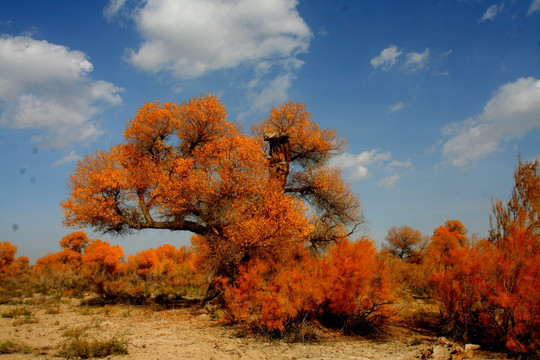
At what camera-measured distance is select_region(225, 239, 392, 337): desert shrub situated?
10039mm

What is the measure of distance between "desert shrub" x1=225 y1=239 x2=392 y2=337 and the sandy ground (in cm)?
58

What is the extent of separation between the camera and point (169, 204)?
14594mm

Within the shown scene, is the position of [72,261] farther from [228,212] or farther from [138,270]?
[228,212]

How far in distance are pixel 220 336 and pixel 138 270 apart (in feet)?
79.8

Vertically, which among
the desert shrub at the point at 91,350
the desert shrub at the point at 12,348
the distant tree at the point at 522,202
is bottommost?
the desert shrub at the point at 12,348

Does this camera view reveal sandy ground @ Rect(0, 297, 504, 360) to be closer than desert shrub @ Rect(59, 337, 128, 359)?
No

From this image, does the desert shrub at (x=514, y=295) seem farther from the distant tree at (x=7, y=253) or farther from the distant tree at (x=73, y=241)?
the distant tree at (x=73, y=241)

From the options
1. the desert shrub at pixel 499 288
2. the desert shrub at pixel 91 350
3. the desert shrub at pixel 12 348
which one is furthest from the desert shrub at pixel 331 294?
the desert shrub at pixel 12 348

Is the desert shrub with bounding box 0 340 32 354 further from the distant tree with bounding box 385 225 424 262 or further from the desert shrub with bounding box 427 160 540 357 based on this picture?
the distant tree with bounding box 385 225 424 262

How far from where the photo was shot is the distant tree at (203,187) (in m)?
13.9

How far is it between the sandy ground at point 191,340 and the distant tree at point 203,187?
3.29 m

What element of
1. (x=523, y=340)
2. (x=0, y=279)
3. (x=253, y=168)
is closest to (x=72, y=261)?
(x=0, y=279)

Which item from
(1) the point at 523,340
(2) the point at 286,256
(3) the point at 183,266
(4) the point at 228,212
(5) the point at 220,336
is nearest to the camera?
(1) the point at 523,340

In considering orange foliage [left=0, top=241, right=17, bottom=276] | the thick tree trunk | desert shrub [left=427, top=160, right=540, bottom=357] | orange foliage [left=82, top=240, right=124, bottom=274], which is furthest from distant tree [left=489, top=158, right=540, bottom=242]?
orange foliage [left=0, top=241, right=17, bottom=276]
